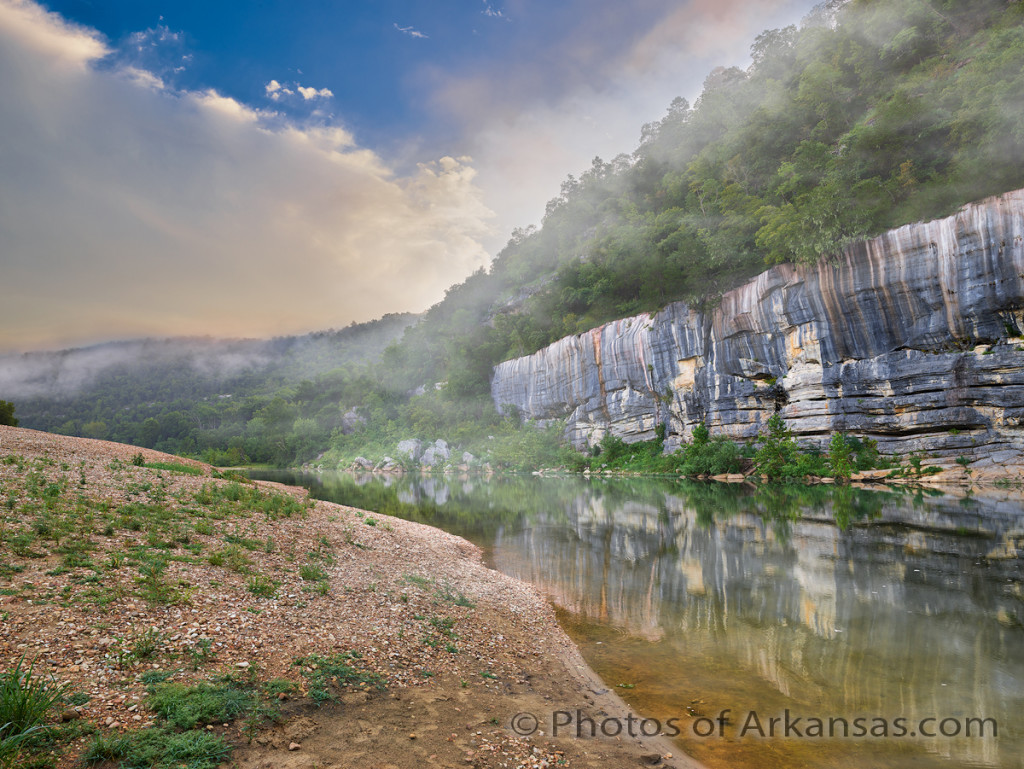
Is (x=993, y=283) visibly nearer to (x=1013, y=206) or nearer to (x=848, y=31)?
(x=1013, y=206)

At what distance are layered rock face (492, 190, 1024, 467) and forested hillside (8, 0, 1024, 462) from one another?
85.8 inches

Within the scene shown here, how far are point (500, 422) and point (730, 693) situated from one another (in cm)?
5789

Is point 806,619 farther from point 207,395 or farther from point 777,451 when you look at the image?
point 207,395

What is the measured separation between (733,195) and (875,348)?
2175 cm

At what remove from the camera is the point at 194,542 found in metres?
8.34

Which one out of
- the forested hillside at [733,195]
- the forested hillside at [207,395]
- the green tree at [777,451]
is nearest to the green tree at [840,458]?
the green tree at [777,451]

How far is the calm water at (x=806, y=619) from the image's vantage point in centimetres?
498

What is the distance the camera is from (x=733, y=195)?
43.7 m

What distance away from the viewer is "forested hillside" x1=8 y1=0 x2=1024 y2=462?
93.6 ft

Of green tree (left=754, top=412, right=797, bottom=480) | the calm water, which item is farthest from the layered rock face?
the calm water

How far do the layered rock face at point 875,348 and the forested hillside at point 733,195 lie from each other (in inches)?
85.8

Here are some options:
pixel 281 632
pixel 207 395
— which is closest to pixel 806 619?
pixel 281 632

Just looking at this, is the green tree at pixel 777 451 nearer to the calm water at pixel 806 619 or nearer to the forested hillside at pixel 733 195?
the forested hillside at pixel 733 195

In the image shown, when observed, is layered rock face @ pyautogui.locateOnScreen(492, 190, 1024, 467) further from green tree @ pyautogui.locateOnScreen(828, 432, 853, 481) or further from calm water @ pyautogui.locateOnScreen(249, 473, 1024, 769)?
calm water @ pyautogui.locateOnScreen(249, 473, 1024, 769)
